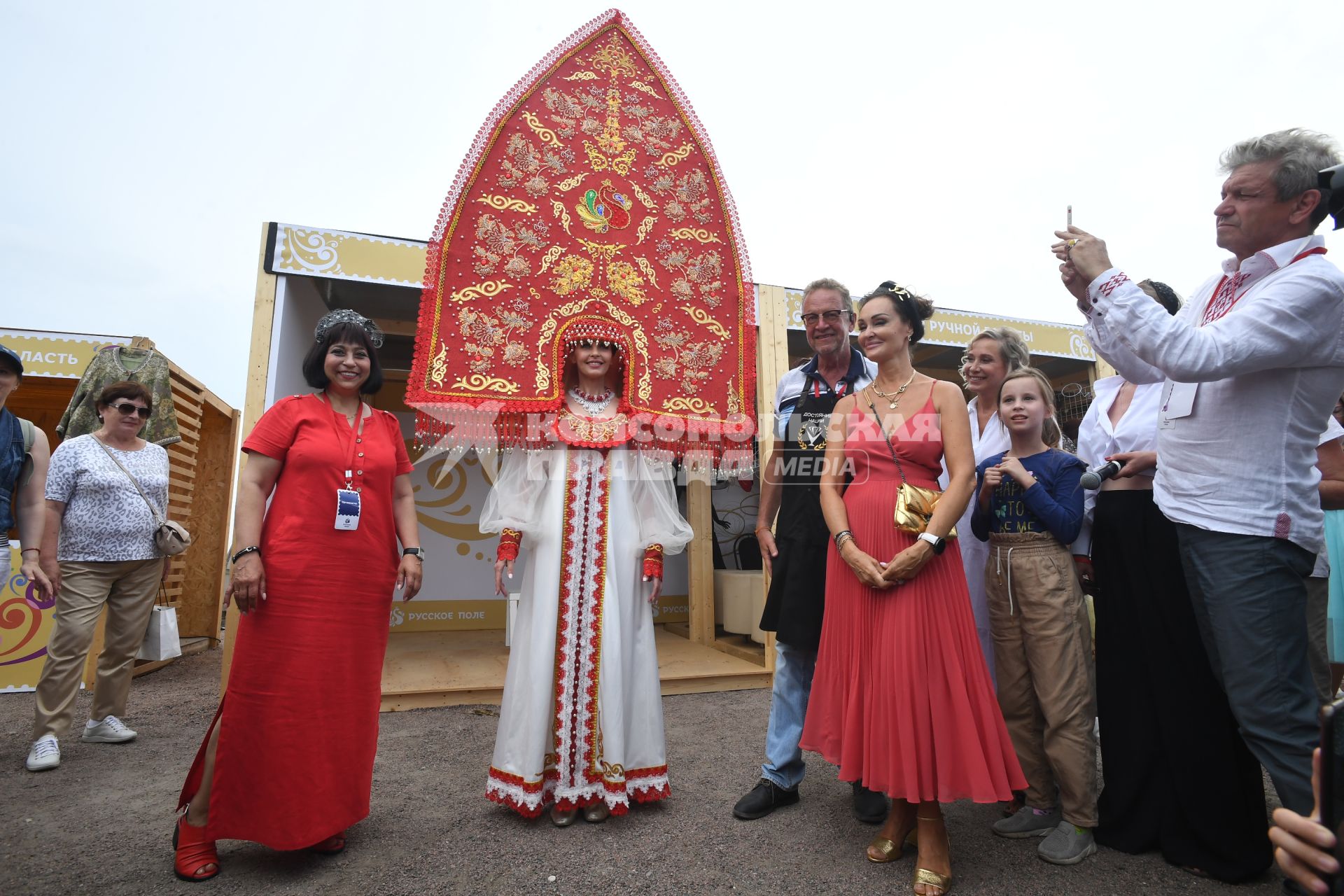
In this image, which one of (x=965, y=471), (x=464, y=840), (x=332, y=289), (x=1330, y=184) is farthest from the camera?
(x=332, y=289)

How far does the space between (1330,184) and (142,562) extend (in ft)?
17.3

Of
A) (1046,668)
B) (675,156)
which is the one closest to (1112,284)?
(1046,668)

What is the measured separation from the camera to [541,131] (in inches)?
128

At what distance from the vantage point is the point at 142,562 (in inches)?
154

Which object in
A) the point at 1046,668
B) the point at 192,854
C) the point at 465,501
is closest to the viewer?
the point at 192,854

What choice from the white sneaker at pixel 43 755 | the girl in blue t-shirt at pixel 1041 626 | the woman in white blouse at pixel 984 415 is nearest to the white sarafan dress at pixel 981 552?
the woman in white blouse at pixel 984 415

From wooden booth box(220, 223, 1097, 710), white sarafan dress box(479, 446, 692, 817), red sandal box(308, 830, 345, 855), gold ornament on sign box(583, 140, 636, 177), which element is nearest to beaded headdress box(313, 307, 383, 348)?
white sarafan dress box(479, 446, 692, 817)

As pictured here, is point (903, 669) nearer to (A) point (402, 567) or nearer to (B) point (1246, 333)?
(B) point (1246, 333)

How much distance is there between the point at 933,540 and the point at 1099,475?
2.69 ft

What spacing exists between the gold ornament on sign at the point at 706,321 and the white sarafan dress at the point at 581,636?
0.77 meters

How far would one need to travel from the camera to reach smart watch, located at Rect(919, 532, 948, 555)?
2234 mm

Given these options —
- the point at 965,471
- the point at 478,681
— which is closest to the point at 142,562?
the point at 478,681

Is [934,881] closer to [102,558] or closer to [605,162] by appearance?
[605,162]

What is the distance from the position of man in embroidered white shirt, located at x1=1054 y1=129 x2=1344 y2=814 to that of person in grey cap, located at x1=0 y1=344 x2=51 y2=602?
173 inches
